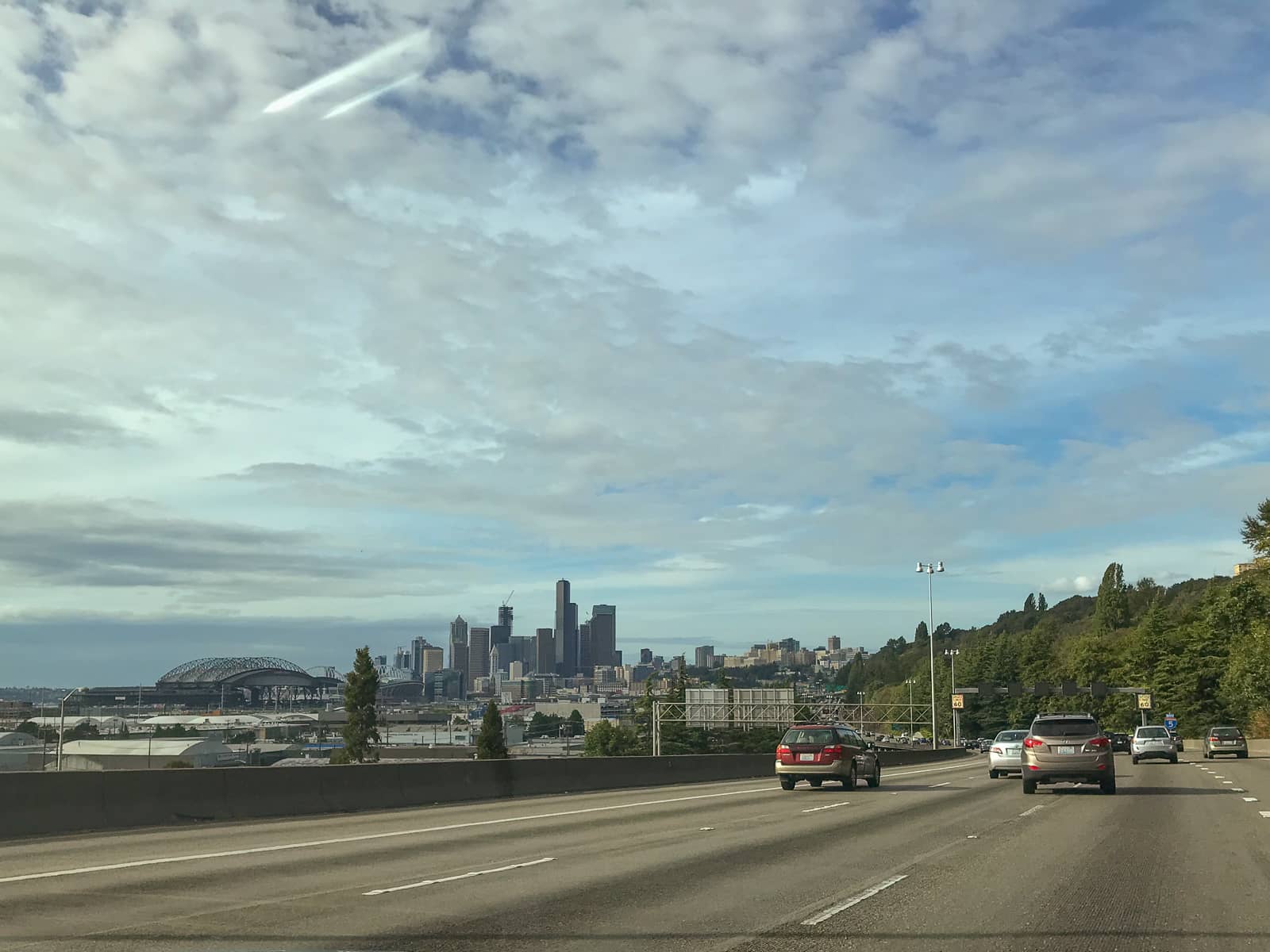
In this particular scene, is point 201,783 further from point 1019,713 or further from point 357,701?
point 1019,713

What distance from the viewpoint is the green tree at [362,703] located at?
10288 centimetres

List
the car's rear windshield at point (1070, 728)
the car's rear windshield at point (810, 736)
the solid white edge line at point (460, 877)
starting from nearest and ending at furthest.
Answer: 1. the solid white edge line at point (460, 877)
2. the car's rear windshield at point (1070, 728)
3. the car's rear windshield at point (810, 736)

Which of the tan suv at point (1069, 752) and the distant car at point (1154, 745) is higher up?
the tan suv at point (1069, 752)

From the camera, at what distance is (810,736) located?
3144 cm

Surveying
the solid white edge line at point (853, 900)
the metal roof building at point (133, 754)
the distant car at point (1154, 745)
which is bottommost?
the distant car at point (1154, 745)

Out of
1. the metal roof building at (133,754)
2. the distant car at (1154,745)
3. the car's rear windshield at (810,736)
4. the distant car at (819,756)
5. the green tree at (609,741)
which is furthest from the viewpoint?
the green tree at (609,741)

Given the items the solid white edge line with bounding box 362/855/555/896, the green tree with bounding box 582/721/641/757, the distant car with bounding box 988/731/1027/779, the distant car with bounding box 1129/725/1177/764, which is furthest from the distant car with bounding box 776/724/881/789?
the green tree with bounding box 582/721/641/757

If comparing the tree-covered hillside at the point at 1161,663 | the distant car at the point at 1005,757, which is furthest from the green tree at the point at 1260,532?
the distant car at the point at 1005,757

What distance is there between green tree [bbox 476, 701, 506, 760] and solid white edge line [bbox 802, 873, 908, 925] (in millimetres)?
71397

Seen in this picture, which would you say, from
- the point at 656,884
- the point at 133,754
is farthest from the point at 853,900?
the point at 133,754

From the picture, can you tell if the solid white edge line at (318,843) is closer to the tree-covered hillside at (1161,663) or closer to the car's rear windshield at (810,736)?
the car's rear windshield at (810,736)

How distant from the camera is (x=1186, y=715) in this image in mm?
122812

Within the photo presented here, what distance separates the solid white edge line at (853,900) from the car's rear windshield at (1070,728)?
1579cm

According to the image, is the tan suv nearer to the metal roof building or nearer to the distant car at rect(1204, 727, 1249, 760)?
the metal roof building
